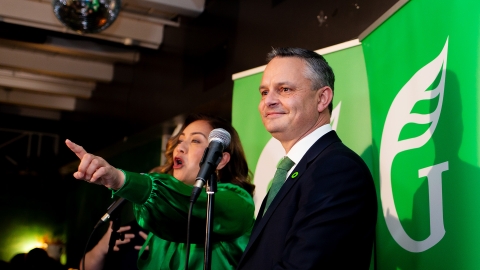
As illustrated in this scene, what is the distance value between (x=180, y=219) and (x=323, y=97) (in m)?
0.77

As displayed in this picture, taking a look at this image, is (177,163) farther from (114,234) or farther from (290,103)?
(290,103)

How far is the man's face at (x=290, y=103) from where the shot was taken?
2.33 m

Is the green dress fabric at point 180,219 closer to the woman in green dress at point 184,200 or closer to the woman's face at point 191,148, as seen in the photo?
the woman in green dress at point 184,200

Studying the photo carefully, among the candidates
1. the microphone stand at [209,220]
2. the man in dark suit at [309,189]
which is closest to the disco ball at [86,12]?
the man in dark suit at [309,189]

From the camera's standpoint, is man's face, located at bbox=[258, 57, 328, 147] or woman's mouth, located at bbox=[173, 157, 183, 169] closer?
man's face, located at bbox=[258, 57, 328, 147]

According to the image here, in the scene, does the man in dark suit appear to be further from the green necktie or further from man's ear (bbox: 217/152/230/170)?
man's ear (bbox: 217/152/230/170)

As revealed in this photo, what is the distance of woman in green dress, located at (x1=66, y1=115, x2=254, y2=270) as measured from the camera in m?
2.25

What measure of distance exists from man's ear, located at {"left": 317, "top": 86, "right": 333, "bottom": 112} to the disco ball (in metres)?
2.66

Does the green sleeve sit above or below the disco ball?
below

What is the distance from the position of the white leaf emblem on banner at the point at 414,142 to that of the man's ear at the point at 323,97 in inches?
15.1

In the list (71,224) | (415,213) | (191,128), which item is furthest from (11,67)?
(415,213)

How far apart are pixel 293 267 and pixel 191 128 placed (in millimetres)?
1399

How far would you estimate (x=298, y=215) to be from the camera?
6.50 ft

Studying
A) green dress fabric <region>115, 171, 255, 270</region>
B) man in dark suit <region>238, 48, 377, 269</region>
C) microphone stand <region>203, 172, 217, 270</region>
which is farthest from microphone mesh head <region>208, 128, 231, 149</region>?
green dress fabric <region>115, 171, 255, 270</region>
